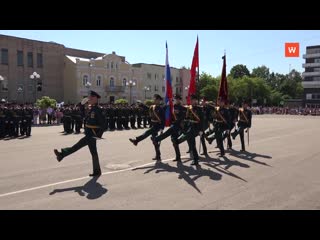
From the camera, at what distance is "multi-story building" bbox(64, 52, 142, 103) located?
6500 centimetres

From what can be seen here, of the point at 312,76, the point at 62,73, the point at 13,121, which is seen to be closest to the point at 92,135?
the point at 13,121

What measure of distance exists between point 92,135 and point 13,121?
1150 cm

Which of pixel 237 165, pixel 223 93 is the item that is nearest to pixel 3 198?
pixel 237 165

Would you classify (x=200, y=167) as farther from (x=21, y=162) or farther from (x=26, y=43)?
(x=26, y=43)

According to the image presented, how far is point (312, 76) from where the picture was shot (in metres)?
97.2

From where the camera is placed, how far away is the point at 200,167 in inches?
394

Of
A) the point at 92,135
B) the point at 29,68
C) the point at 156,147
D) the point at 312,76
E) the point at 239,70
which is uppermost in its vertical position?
A: the point at 239,70

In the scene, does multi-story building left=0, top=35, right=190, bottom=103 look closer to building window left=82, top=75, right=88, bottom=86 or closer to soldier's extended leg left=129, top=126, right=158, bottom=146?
building window left=82, top=75, right=88, bottom=86

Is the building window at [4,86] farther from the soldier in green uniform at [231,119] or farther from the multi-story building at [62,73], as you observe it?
the soldier in green uniform at [231,119]

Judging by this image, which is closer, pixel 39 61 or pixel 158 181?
pixel 158 181

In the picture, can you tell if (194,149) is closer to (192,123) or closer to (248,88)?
(192,123)

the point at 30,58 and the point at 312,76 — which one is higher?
the point at 30,58

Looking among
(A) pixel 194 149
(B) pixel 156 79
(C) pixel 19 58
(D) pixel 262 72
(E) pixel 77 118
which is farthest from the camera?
(D) pixel 262 72
